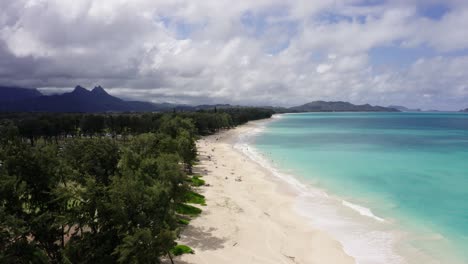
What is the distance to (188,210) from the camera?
115ft

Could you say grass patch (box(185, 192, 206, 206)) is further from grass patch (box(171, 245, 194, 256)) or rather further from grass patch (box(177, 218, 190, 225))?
grass patch (box(171, 245, 194, 256))

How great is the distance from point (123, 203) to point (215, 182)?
3333 cm

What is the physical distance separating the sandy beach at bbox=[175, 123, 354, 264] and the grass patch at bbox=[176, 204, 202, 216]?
0.73 metres

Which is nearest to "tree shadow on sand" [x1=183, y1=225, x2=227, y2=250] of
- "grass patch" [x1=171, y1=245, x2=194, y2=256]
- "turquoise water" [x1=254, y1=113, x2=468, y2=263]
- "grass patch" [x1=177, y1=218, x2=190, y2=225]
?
"grass patch" [x1=177, y1=218, x2=190, y2=225]

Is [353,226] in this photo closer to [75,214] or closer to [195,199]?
[195,199]

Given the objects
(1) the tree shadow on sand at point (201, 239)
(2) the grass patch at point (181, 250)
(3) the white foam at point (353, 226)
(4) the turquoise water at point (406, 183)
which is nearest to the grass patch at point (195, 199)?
(1) the tree shadow on sand at point (201, 239)

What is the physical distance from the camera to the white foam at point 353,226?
95.7 ft

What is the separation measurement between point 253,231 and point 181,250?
30.3 feet

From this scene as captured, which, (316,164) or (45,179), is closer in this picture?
(45,179)

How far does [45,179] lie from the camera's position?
21.4 metres

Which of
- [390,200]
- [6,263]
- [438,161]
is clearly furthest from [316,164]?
[6,263]

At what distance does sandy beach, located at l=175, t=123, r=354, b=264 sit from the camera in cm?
2694

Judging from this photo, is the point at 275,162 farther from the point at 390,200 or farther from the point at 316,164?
the point at 390,200

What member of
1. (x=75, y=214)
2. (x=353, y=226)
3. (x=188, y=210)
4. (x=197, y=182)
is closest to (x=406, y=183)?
(x=353, y=226)
